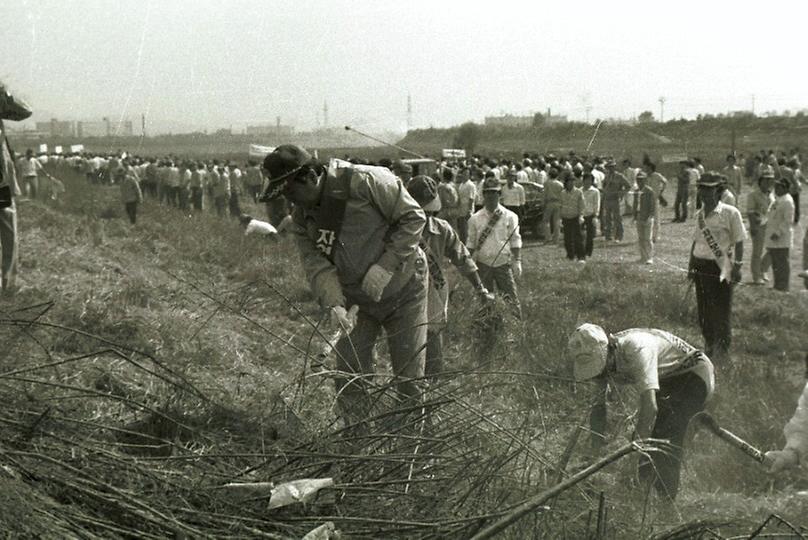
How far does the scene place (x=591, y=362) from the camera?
439 centimetres

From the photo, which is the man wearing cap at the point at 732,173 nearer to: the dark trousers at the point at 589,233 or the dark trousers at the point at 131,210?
the dark trousers at the point at 589,233

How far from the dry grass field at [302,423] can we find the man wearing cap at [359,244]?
0.23m

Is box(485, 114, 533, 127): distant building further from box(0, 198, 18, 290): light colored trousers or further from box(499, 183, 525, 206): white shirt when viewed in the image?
box(0, 198, 18, 290): light colored trousers

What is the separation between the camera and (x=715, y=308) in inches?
300

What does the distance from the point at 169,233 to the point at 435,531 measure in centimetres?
1356

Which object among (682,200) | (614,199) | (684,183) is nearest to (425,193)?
(614,199)

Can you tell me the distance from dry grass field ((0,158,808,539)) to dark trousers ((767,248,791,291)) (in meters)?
0.65

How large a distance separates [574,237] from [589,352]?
1109 cm

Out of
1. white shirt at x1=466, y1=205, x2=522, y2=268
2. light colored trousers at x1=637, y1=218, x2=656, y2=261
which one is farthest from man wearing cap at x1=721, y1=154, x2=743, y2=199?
white shirt at x1=466, y1=205, x2=522, y2=268

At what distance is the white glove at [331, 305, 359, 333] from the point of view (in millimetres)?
4070

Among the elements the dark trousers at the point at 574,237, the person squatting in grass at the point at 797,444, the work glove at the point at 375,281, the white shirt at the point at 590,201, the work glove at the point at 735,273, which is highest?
the work glove at the point at 375,281

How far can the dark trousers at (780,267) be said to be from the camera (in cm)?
1130

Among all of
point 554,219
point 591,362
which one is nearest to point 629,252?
point 554,219

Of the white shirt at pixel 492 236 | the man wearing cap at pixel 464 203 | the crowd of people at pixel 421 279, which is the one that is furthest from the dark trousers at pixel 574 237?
the white shirt at pixel 492 236
